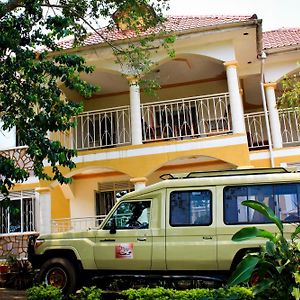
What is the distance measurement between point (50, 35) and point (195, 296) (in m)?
5.96

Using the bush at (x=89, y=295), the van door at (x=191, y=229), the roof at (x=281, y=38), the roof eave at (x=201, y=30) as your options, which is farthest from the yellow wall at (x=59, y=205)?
the roof at (x=281, y=38)

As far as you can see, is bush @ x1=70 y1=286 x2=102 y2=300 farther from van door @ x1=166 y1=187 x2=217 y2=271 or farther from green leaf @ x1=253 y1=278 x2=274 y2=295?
green leaf @ x1=253 y1=278 x2=274 y2=295

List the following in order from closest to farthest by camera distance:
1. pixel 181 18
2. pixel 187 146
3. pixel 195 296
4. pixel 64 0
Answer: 1. pixel 195 296
2. pixel 64 0
3. pixel 187 146
4. pixel 181 18

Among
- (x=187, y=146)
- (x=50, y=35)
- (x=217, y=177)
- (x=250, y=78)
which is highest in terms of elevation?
(x=250, y=78)

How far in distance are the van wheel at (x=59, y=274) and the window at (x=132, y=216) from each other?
3.61 ft

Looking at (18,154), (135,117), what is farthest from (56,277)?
(18,154)

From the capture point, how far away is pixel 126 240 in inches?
331

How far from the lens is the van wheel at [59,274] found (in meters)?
8.50

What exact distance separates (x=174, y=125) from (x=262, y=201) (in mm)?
6557

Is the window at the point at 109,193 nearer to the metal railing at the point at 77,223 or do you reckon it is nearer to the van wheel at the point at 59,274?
the metal railing at the point at 77,223

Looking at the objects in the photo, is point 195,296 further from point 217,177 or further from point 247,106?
point 247,106

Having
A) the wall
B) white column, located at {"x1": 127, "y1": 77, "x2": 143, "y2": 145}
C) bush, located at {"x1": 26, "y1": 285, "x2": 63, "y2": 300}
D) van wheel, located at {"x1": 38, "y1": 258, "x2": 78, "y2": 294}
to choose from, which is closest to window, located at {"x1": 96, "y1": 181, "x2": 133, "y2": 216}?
the wall

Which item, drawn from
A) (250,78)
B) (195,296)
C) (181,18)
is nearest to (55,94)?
(195,296)

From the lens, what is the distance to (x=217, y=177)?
8.42 m
